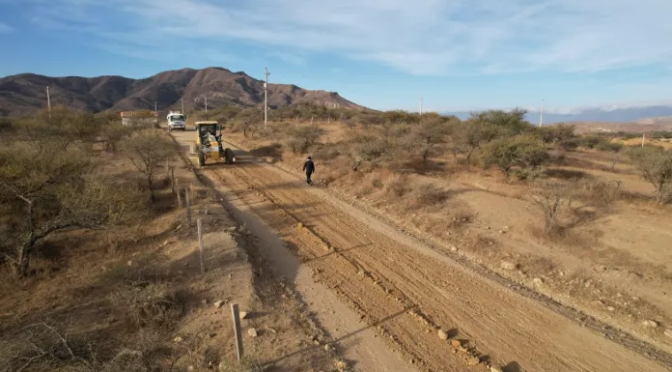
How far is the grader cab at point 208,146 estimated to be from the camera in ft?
61.6

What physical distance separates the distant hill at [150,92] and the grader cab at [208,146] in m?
83.3

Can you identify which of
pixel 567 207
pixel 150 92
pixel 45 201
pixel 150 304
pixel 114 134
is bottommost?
pixel 150 304

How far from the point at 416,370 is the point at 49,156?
964 cm

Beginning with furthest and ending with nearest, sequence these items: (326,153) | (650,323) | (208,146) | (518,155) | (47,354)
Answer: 1. (326,153)
2. (208,146)
3. (518,155)
4. (650,323)
5. (47,354)

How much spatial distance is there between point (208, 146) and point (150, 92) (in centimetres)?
13494

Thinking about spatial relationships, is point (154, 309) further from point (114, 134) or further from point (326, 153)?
point (114, 134)

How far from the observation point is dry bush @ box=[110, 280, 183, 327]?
548 centimetres

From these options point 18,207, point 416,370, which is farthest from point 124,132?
point 416,370

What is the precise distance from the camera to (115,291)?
20.6ft

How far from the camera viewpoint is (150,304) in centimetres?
559

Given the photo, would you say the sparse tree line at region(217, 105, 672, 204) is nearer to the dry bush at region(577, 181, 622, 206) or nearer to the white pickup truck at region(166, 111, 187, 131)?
the dry bush at region(577, 181, 622, 206)

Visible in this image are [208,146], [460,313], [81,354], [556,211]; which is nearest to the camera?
[81,354]

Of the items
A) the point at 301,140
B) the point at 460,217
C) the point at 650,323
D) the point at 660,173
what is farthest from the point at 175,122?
the point at 650,323

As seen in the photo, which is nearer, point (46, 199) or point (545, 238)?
point (46, 199)
